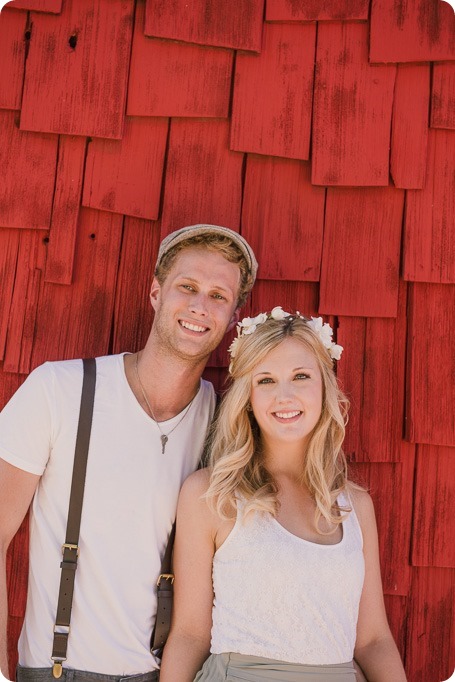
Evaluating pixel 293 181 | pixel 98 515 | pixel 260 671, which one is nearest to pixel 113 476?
pixel 98 515

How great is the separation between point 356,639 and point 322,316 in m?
1.29

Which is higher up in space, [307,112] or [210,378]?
[307,112]

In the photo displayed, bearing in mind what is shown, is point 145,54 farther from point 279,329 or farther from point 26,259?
point 279,329

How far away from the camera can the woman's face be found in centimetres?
252

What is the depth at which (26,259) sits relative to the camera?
2846 mm

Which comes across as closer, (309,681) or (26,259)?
(309,681)

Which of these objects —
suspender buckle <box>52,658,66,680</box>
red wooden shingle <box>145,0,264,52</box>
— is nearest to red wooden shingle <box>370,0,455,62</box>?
red wooden shingle <box>145,0,264,52</box>

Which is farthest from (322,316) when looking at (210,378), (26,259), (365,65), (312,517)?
(26,259)

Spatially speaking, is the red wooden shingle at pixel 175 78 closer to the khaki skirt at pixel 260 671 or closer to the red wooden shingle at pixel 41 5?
the red wooden shingle at pixel 41 5

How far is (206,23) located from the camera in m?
2.80

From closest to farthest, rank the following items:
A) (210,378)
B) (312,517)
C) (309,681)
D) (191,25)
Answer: (309,681)
(312,517)
(191,25)
(210,378)

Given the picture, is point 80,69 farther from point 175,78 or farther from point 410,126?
point 410,126

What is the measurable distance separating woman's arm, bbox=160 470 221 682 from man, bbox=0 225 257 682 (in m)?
0.08

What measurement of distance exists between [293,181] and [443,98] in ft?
2.31
